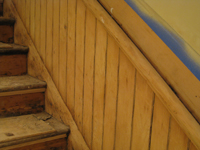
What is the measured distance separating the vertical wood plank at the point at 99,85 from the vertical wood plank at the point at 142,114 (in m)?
0.21

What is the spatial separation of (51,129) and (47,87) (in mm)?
359

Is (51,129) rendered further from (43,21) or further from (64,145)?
(43,21)

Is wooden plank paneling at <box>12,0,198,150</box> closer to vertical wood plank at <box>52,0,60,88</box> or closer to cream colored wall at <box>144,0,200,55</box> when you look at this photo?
vertical wood plank at <box>52,0,60,88</box>

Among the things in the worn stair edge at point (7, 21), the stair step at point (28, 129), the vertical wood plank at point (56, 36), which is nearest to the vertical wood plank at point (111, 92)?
the stair step at point (28, 129)

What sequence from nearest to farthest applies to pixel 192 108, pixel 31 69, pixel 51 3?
1. pixel 192 108
2. pixel 51 3
3. pixel 31 69

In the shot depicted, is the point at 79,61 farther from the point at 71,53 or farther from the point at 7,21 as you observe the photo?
the point at 7,21

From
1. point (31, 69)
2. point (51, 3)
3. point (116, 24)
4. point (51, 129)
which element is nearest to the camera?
point (116, 24)

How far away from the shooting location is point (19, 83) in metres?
1.45

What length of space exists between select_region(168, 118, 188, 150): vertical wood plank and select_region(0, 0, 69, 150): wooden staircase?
0.69m

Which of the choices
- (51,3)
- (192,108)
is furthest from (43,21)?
(192,108)

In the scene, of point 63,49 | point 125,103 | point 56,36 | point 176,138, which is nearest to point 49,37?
point 56,36

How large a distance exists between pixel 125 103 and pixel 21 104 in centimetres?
79

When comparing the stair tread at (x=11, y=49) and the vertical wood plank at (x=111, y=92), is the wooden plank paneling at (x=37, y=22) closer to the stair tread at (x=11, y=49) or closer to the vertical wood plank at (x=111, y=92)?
the stair tread at (x=11, y=49)

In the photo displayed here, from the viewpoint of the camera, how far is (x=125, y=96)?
3.06 feet
